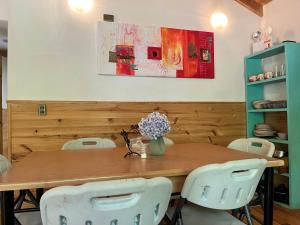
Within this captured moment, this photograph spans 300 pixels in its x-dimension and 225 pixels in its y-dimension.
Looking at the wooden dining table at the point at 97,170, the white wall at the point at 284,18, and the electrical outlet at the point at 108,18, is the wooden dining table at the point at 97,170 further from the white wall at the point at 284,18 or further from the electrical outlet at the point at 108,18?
the white wall at the point at 284,18

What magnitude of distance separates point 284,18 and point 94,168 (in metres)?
2.78

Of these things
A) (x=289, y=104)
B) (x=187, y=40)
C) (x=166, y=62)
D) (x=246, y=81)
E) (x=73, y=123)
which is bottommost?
(x=73, y=123)

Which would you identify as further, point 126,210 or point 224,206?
point 224,206

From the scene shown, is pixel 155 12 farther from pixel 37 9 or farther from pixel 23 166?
pixel 23 166

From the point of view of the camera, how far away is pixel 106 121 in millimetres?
2584

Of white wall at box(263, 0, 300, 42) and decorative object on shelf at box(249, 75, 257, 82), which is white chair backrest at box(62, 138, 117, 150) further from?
white wall at box(263, 0, 300, 42)

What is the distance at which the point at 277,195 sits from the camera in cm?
250

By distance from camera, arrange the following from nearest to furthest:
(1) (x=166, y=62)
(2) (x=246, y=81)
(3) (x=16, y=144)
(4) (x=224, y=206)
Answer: (4) (x=224, y=206)
(3) (x=16, y=144)
(1) (x=166, y=62)
(2) (x=246, y=81)

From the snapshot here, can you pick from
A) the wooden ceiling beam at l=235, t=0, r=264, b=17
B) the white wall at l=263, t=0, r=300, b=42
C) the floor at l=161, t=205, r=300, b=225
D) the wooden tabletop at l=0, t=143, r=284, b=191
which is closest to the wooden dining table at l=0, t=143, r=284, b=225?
the wooden tabletop at l=0, t=143, r=284, b=191

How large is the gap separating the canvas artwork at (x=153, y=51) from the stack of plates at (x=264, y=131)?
83 centimetres

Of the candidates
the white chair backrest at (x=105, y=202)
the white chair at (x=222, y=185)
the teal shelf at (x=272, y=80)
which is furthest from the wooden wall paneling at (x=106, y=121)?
the white chair backrest at (x=105, y=202)

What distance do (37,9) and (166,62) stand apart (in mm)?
1448

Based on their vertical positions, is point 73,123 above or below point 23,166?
above

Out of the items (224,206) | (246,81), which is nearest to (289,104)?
(246,81)
